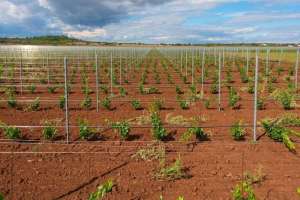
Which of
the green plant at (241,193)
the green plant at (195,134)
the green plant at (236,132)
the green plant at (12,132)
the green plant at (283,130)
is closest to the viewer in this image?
the green plant at (241,193)

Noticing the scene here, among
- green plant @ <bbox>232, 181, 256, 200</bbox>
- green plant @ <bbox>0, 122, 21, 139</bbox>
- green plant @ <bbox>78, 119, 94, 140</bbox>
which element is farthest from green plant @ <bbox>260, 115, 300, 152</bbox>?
green plant @ <bbox>0, 122, 21, 139</bbox>

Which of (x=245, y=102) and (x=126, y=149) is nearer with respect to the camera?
(x=126, y=149)

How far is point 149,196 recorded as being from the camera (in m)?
4.80

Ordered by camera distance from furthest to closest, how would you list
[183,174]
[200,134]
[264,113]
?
[264,113], [200,134], [183,174]

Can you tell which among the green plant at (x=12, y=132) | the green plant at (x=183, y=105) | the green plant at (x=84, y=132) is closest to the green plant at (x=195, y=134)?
the green plant at (x=84, y=132)

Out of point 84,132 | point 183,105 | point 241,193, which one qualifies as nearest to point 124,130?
point 84,132

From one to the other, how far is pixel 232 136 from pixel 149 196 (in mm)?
2839

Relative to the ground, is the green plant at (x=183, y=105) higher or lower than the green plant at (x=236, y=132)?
higher

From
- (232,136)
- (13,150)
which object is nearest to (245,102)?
(232,136)

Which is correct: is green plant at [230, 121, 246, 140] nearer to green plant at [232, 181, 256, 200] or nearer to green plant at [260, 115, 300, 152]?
green plant at [260, 115, 300, 152]

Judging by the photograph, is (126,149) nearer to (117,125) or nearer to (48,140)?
(117,125)

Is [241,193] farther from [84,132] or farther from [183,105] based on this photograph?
[183,105]

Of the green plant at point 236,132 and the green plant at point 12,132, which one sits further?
the green plant at point 12,132

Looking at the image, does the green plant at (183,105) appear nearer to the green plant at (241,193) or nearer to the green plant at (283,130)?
the green plant at (283,130)
